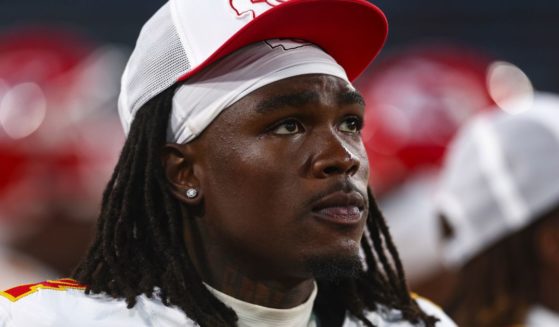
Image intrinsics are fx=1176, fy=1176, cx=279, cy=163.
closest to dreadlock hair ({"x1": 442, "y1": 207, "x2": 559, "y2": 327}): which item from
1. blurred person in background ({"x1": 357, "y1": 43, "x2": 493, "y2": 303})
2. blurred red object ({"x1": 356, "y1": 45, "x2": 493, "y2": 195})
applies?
blurred person in background ({"x1": 357, "y1": 43, "x2": 493, "y2": 303})

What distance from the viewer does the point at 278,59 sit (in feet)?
7.39

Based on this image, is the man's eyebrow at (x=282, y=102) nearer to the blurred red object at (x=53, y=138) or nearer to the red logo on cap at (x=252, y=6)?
the red logo on cap at (x=252, y=6)

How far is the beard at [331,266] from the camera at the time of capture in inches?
85.0

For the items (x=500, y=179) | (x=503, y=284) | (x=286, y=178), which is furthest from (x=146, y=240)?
(x=500, y=179)

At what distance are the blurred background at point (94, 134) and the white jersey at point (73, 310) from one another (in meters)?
2.81

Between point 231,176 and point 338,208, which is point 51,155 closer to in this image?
point 231,176

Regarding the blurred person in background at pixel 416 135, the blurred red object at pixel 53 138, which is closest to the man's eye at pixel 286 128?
the blurred person in background at pixel 416 135

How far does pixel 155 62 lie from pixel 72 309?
511 millimetres

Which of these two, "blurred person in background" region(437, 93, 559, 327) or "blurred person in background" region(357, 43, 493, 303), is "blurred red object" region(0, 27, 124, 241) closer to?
"blurred person in background" region(357, 43, 493, 303)

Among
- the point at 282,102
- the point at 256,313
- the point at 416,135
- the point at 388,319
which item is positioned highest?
the point at 282,102

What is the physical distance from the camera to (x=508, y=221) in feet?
11.5

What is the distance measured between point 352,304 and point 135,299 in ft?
1.59

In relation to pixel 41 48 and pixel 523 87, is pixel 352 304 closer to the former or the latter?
pixel 41 48

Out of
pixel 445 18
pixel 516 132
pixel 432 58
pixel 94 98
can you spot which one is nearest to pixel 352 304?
pixel 516 132
